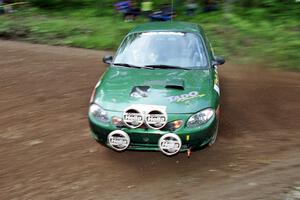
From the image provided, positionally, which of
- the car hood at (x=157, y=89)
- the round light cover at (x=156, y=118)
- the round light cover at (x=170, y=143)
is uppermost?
the car hood at (x=157, y=89)

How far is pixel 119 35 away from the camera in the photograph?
14.1m

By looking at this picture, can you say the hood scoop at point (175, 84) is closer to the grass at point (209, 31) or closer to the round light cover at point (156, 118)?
the round light cover at point (156, 118)

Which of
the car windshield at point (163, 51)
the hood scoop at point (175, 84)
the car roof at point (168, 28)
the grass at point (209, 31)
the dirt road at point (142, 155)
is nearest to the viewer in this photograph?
the dirt road at point (142, 155)

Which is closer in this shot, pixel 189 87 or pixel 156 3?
pixel 189 87

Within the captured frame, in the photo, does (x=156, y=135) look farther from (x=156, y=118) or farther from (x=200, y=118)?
(x=200, y=118)

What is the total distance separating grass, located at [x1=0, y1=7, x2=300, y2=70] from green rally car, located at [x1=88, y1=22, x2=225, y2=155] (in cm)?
497

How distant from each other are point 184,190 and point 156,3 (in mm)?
13455

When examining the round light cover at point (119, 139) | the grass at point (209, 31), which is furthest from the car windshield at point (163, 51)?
the grass at point (209, 31)

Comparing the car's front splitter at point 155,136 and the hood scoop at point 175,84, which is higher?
the hood scoop at point 175,84

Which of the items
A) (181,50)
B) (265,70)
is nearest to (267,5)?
(265,70)

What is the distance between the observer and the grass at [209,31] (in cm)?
1176

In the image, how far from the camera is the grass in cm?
1176

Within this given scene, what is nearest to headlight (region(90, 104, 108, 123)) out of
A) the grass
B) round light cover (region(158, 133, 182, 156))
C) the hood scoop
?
round light cover (region(158, 133, 182, 156))

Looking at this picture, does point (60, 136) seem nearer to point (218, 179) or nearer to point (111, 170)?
point (111, 170)
